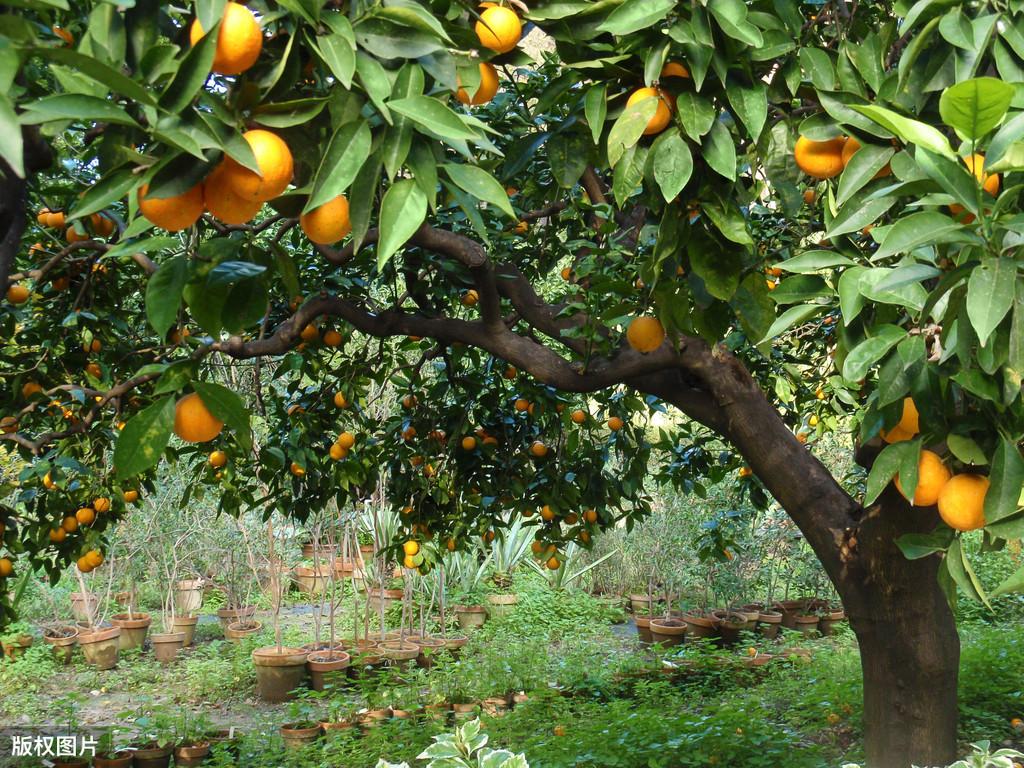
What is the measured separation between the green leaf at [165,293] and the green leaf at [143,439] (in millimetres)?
85

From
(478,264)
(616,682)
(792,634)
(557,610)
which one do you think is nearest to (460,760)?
(478,264)

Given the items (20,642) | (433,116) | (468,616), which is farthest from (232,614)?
(433,116)

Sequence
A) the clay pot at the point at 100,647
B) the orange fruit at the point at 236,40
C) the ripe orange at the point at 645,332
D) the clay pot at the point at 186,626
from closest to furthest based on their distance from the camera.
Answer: the orange fruit at the point at 236,40 < the ripe orange at the point at 645,332 < the clay pot at the point at 100,647 < the clay pot at the point at 186,626

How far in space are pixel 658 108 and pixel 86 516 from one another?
221cm

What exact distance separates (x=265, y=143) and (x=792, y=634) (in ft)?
22.1

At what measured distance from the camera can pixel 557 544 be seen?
3676mm

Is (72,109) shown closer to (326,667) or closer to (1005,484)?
(1005,484)

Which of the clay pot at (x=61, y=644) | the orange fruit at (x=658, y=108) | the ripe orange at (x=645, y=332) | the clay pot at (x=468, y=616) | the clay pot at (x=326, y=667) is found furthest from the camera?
the clay pot at (x=468, y=616)

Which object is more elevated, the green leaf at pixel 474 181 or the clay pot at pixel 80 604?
the green leaf at pixel 474 181

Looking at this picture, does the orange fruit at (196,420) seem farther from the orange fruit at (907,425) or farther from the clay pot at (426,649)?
the clay pot at (426,649)

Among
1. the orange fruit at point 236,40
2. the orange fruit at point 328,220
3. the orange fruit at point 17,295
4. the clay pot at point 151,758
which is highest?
the orange fruit at point 17,295

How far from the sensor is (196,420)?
1070 mm

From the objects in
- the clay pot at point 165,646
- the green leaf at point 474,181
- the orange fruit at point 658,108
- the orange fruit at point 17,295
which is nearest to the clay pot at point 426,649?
the clay pot at point 165,646

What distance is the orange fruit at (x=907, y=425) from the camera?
1371 mm
